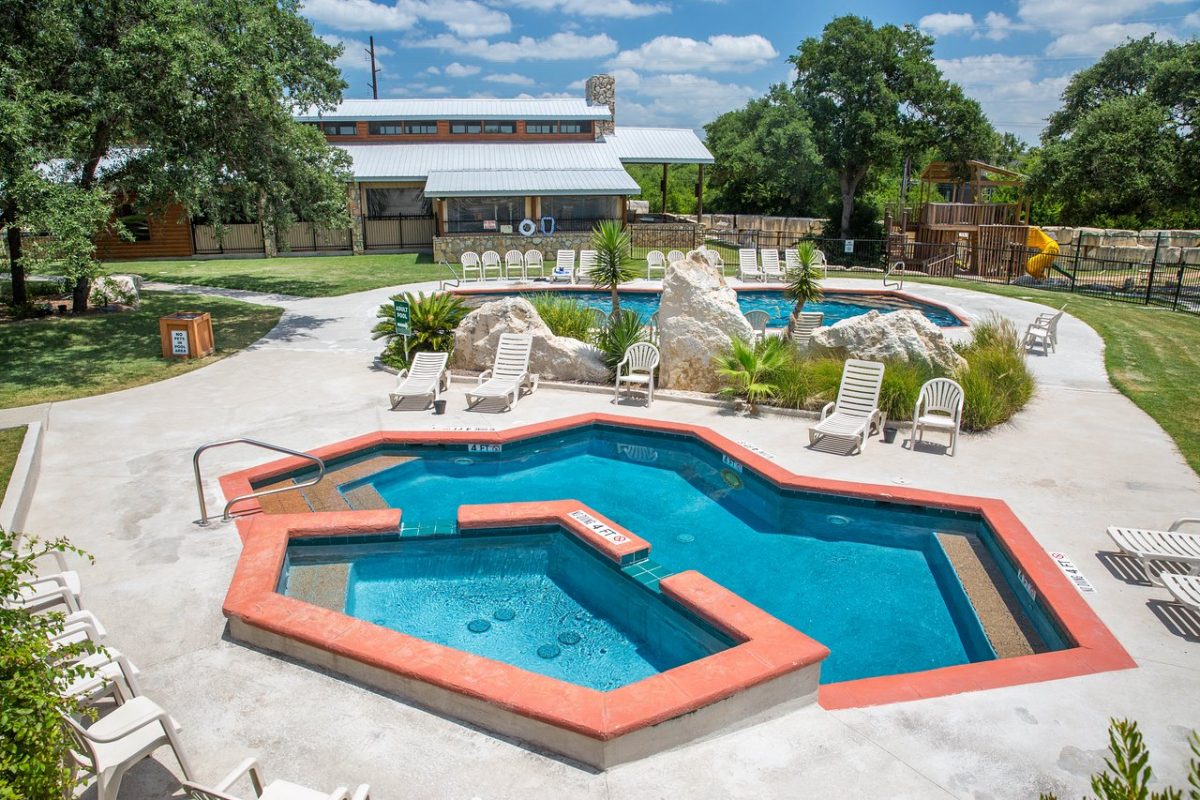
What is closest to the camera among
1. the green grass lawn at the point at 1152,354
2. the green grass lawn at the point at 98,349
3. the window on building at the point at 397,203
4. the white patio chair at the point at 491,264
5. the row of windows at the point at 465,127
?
the green grass lawn at the point at 1152,354

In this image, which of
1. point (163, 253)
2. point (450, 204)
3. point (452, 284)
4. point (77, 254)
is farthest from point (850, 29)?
point (77, 254)

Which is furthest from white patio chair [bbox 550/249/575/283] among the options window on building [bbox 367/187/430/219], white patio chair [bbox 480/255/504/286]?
window on building [bbox 367/187/430/219]

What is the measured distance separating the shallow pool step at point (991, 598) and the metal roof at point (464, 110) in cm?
3241

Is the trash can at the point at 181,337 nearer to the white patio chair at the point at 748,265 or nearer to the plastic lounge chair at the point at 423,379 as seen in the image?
the plastic lounge chair at the point at 423,379

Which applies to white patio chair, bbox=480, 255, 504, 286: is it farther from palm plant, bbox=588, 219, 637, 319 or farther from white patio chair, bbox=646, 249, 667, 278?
palm plant, bbox=588, 219, 637, 319

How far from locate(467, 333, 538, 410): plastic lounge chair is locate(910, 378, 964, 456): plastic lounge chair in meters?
5.90

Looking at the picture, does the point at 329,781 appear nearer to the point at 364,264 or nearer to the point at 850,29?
the point at 364,264

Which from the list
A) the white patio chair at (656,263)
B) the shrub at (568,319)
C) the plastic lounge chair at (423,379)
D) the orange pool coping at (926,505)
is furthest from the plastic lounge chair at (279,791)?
the white patio chair at (656,263)

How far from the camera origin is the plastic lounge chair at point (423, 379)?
1237 cm

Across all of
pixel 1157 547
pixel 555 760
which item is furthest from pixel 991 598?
pixel 555 760

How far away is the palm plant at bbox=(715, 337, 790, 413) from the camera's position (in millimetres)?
12156

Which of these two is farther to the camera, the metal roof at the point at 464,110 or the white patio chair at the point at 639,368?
the metal roof at the point at 464,110

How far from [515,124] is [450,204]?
771 cm

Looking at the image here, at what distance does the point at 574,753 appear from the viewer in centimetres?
490
